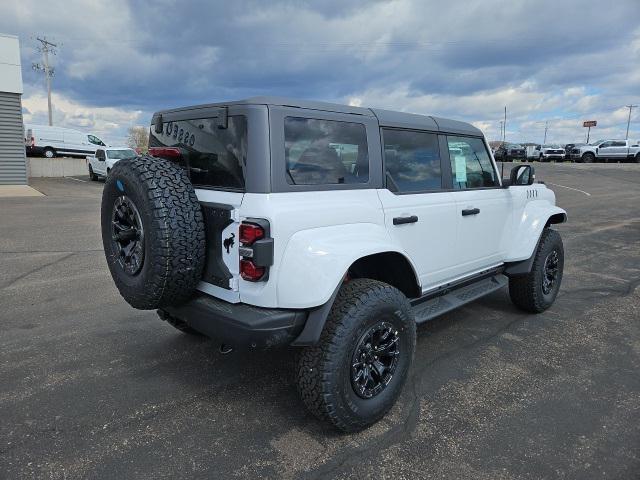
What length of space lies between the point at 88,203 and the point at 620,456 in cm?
1548

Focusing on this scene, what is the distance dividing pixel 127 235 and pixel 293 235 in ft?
3.49

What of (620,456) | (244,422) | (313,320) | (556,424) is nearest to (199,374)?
(244,422)

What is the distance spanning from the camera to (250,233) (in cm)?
237

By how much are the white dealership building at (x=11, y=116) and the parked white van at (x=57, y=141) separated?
9980 mm

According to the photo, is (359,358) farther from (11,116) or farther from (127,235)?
(11,116)

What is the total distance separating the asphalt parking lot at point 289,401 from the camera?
242 cm

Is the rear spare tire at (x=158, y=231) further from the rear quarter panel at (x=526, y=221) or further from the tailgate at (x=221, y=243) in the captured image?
the rear quarter panel at (x=526, y=221)

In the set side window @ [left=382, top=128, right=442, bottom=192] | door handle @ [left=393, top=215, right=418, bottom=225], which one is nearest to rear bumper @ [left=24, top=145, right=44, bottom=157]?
side window @ [left=382, top=128, right=442, bottom=192]

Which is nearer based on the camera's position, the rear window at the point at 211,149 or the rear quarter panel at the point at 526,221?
the rear window at the point at 211,149

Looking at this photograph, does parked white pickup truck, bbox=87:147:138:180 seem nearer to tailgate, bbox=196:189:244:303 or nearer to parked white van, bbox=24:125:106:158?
parked white van, bbox=24:125:106:158

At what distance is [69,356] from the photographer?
3.60m

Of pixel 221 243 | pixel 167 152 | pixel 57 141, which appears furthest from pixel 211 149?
pixel 57 141

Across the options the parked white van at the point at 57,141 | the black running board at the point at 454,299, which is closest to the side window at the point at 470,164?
the black running board at the point at 454,299

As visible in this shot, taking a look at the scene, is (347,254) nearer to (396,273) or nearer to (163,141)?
(396,273)
